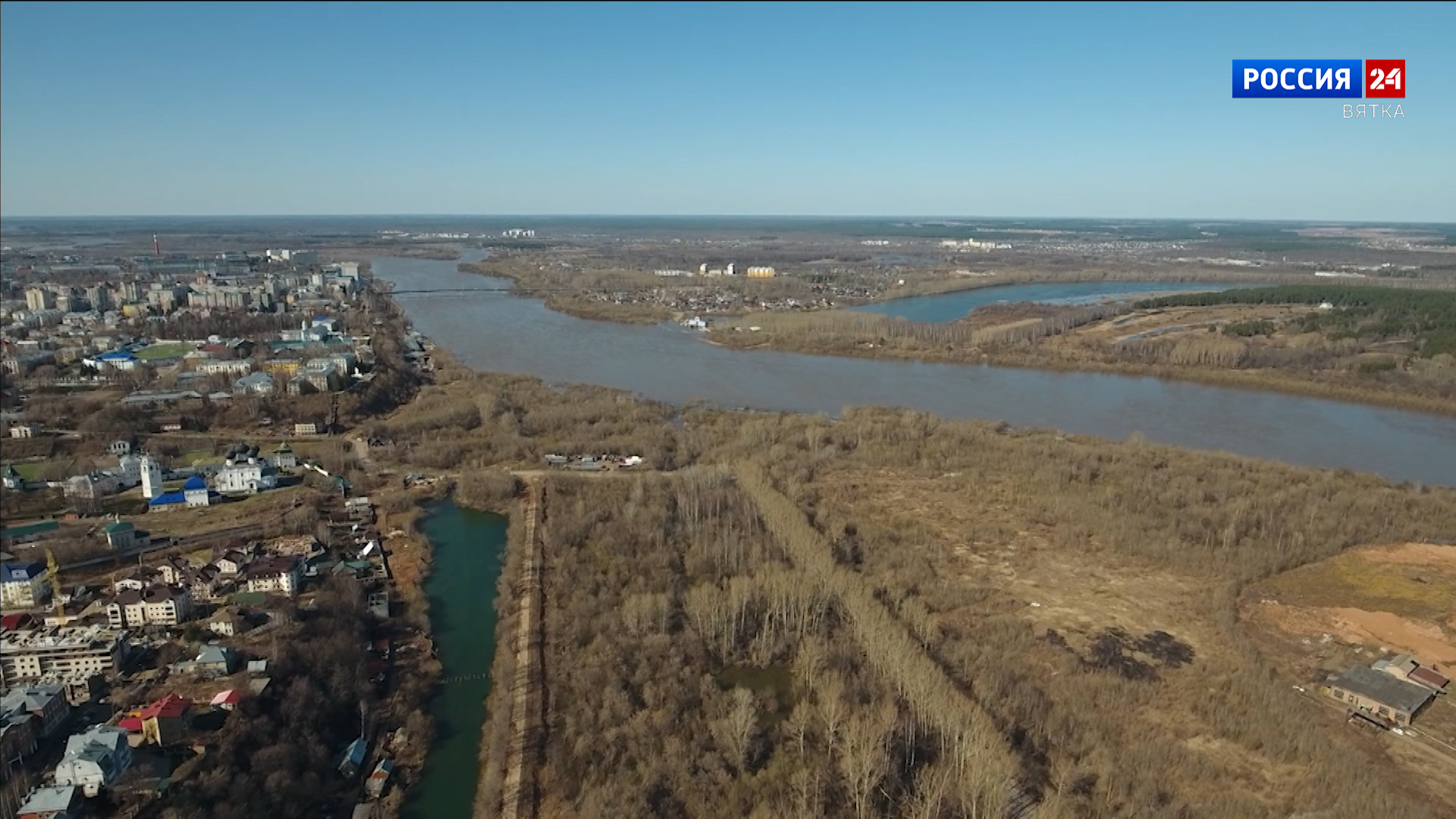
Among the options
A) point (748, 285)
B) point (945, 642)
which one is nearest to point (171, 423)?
point (945, 642)

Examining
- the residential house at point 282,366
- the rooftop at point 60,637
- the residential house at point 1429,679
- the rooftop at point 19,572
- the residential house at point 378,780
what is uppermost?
the residential house at point 282,366

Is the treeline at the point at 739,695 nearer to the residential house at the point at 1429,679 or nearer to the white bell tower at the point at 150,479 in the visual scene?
the residential house at the point at 1429,679

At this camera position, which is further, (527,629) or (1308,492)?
(1308,492)

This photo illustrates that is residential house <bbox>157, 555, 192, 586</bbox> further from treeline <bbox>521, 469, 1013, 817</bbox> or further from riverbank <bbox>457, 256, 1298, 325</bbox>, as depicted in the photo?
riverbank <bbox>457, 256, 1298, 325</bbox>

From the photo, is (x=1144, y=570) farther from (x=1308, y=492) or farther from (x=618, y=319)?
(x=618, y=319)

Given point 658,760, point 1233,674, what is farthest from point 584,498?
point 1233,674

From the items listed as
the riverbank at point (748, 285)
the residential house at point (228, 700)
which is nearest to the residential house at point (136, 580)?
the residential house at point (228, 700)
